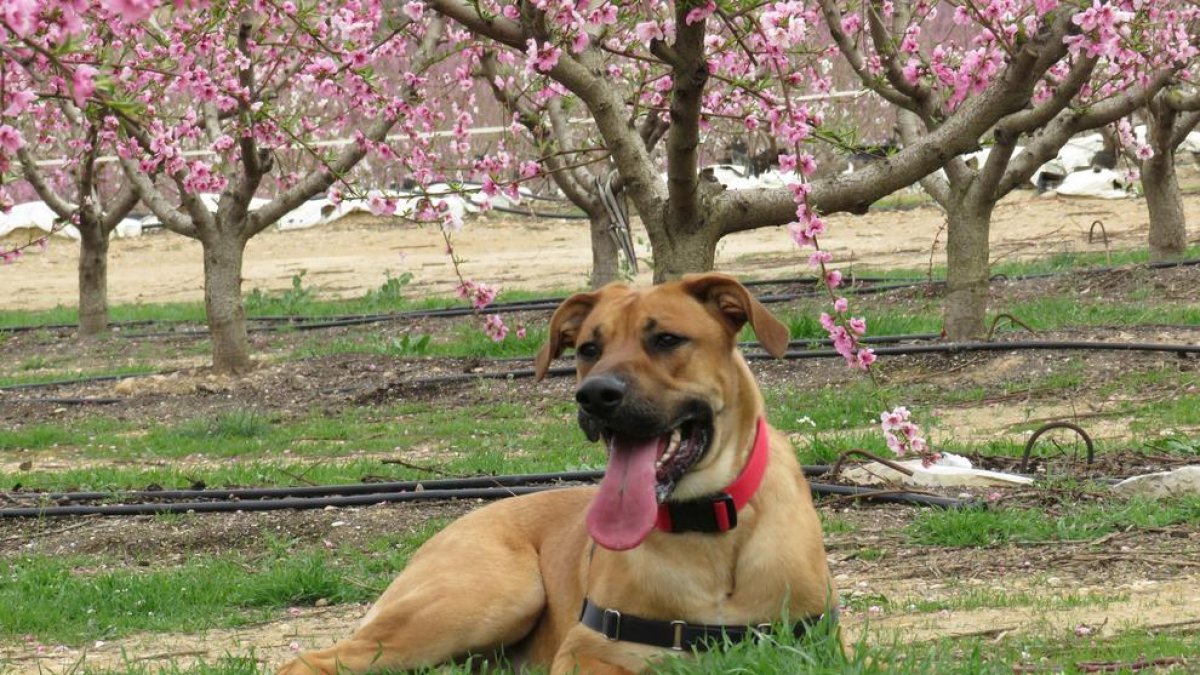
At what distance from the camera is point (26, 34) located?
165 inches

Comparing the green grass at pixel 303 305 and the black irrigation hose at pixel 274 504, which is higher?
the green grass at pixel 303 305

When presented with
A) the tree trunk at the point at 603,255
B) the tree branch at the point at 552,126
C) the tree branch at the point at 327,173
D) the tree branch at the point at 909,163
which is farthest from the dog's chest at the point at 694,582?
the tree trunk at the point at 603,255

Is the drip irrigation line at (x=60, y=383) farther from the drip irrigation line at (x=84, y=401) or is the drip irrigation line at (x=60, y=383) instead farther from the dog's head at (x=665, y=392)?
the dog's head at (x=665, y=392)

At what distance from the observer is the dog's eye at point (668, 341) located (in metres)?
4.91

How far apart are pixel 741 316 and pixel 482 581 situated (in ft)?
4.14

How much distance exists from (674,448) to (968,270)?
8.02 meters

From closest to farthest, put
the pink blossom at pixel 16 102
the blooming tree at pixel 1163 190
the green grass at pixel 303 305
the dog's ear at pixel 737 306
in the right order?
the dog's ear at pixel 737 306, the pink blossom at pixel 16 102, the blooming tree at pixel 1163 190, the green grass at pixel 303 305

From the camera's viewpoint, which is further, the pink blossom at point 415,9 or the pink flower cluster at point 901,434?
the pink blossom at point 415,9

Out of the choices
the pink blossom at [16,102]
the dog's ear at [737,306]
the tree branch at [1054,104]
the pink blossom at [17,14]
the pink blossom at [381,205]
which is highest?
the tree branch at [1054,104]

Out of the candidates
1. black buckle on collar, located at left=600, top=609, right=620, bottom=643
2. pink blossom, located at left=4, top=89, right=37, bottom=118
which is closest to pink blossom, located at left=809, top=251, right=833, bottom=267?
black buckle on collar, located at left=600, top=609, right=620, bottom=643

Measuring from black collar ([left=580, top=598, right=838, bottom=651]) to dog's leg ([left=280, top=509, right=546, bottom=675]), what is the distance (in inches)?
24.5

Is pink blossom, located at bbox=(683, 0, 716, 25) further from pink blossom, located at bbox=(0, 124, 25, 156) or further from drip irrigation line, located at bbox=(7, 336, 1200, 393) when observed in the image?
pink blossom, located at bbox=(0, 124, 25, 156)

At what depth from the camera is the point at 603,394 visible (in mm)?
4605

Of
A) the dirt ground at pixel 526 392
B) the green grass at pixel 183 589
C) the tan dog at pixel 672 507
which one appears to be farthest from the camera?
the green grass at pixel 183 589
